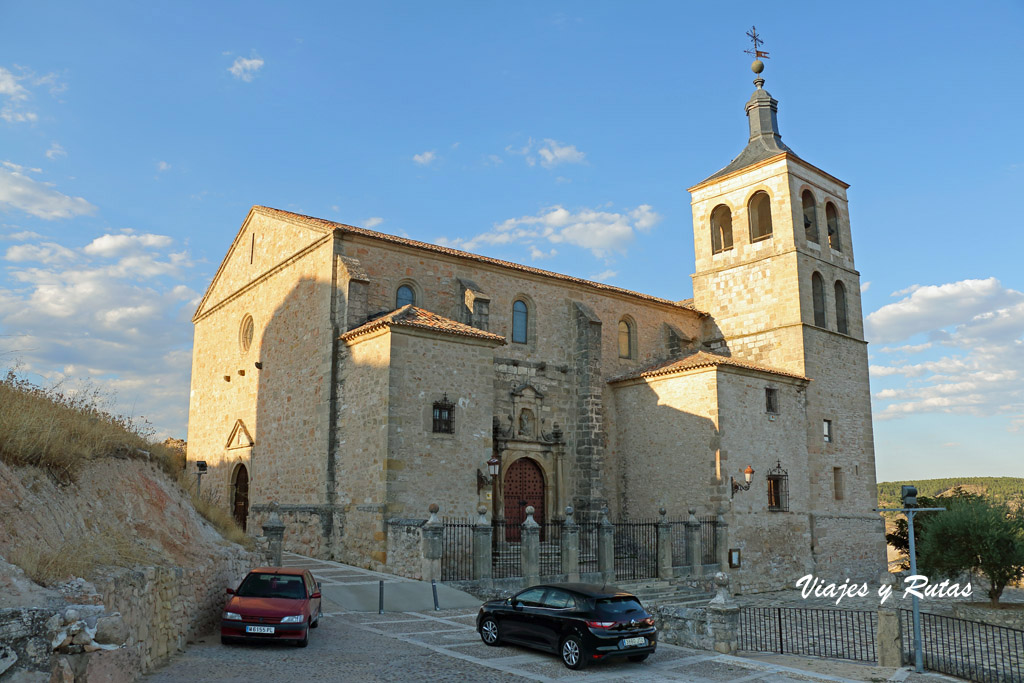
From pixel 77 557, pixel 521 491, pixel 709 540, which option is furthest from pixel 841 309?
pixel 77 557

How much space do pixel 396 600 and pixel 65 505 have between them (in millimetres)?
8308

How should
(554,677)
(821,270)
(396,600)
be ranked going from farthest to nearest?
(821,270)
(396,600)
(554,677)

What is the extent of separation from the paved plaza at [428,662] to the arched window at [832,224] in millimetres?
22862

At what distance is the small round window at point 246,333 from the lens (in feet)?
91.7

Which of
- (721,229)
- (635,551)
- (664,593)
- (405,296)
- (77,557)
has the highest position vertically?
(721,229)

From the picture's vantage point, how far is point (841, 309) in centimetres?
3097

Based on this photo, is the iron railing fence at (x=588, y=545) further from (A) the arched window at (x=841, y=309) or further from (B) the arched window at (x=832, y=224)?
(B) the arched window at (x=832, y=224)

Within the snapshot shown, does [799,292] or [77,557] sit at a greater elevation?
[799,292]

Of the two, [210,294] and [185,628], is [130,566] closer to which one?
[185,628]

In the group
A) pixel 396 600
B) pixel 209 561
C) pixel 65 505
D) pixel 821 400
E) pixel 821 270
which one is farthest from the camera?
pixel 821 270

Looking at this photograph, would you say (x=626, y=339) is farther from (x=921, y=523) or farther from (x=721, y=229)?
(x=921, y=523)

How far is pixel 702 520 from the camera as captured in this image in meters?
23.8

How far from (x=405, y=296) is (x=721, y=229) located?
16207mm

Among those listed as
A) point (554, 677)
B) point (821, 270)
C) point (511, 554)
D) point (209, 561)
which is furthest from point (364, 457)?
point (821, 270)
